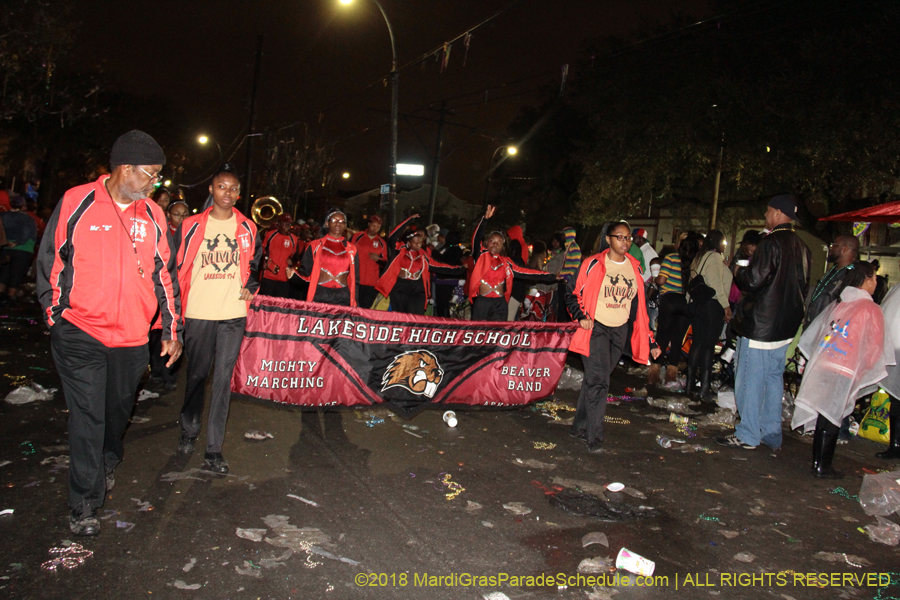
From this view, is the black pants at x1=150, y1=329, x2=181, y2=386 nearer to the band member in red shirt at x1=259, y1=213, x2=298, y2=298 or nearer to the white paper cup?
the band member in red shirt at x1=259, y1=213, x2=298, y2=298

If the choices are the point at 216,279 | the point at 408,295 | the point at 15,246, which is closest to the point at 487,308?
the point at 408,295

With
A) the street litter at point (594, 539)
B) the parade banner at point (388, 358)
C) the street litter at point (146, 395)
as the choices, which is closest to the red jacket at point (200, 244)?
the parade banner at point (388, 358)

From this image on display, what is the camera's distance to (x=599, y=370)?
20.5ft

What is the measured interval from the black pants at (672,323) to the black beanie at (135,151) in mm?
7560

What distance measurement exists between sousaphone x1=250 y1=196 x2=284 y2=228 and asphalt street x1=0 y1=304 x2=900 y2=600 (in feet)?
70.0

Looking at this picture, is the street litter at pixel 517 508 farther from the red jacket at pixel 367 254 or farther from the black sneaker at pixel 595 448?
the red jacket at pixel 367 254

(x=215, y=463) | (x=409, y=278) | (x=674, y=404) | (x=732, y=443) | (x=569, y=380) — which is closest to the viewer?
(x=215, y=463)

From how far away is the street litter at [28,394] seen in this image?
6.43 metres

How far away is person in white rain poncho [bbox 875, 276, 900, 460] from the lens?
20.7ft

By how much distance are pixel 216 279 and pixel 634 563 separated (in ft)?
11.7

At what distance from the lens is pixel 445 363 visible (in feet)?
22.0

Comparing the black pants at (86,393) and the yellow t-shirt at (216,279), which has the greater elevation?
the yellow t-shirt at (216,279)

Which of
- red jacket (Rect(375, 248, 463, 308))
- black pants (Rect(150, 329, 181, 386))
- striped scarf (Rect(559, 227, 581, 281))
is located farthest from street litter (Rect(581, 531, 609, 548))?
striped scarf (Rect(559, 227, 581, 281))

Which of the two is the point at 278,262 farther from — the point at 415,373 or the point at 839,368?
the point at 839,368
